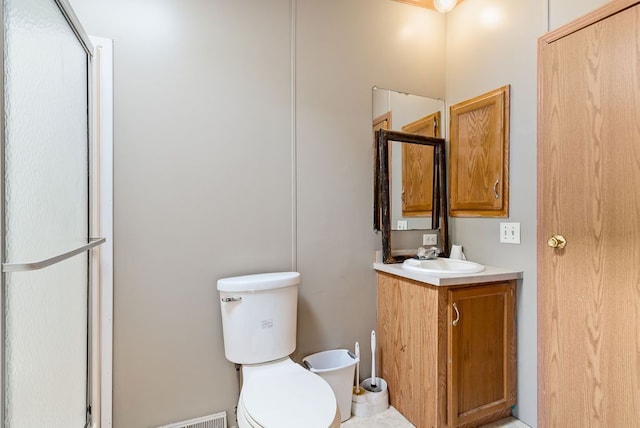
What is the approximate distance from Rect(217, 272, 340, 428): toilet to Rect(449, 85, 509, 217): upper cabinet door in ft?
3.80

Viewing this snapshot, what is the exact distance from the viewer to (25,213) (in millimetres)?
800

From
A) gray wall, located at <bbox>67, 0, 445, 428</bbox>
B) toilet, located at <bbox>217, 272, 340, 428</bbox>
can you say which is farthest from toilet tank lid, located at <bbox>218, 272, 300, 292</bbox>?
gray wall, located at <bbox>67, 0, 445, 428</bbox>

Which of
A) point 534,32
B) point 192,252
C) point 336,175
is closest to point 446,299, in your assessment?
point 336,175

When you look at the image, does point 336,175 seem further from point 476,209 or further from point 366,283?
point 476,209

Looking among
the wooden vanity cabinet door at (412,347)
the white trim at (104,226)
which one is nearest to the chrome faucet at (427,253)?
the wooden vanity cabinet door at (412,347)

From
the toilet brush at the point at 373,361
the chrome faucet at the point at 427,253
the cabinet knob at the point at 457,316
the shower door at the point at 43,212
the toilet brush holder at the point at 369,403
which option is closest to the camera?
the shower door at the point at 43,212

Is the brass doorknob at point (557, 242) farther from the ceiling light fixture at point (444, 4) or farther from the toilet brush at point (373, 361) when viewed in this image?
the ceiling light fixture at point (444, 4)

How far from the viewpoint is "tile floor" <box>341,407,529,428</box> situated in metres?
1.71

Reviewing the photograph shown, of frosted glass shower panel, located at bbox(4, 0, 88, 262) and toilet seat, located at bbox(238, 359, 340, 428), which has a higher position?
frosted glass shower panel, located at bbox(4, 0, 88, 262)

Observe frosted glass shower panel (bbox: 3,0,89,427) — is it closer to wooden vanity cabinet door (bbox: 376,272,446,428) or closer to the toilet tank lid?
the toilet tank lid

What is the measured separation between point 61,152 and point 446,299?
1591mm

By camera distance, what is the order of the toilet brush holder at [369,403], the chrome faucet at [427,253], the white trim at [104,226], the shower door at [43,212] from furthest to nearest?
the chrome faucet at [427,253] < the toilet brush holder at [369,403] < the white trim at [104,226] < the shower door at [43,212]

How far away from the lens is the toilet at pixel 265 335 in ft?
4.39

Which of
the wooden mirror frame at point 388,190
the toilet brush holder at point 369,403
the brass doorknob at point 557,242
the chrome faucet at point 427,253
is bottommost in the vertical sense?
the toilet brush holder at point 369,403
